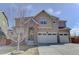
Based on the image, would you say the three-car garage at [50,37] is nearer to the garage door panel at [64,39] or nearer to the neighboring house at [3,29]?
the garage door panel at [64,39]

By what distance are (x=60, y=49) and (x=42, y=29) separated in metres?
0.88

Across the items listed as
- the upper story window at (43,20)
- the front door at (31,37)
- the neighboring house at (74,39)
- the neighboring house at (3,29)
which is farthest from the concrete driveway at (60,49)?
the neighboring house at (3,29)

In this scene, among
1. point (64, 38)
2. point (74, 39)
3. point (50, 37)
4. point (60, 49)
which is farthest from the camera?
point (50, 37)

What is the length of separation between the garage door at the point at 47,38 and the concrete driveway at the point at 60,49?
25 centimetres

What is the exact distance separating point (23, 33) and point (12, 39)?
1.25ft

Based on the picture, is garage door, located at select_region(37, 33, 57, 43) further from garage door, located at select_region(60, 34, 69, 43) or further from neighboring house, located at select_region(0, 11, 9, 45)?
neighboring house, located at select_region(0, 11, 9, 45)

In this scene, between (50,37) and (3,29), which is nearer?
(3,29)

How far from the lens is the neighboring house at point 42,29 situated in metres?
8.90

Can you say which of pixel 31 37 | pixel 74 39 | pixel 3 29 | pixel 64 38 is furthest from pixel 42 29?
pixel 3 29

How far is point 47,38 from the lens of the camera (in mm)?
9102

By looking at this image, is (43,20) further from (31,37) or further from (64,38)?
(64,38)

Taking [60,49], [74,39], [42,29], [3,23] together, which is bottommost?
[60,49]

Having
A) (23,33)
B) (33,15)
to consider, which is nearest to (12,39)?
(23,33)
